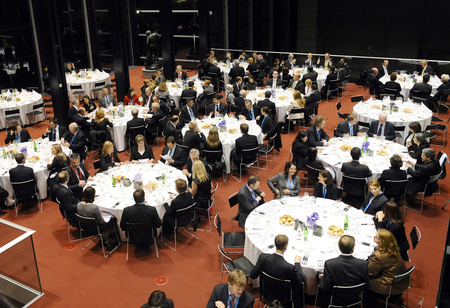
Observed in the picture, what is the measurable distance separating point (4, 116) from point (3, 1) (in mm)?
5298

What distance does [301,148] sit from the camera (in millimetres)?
9266

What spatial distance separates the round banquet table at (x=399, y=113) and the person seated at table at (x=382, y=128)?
78 cm

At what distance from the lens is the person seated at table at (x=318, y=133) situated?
378 inches

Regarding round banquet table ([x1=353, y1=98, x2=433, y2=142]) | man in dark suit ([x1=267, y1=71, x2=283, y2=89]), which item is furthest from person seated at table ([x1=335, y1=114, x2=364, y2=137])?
man in dark suit ([x1=267, y1=71, x2=283, y2=89])

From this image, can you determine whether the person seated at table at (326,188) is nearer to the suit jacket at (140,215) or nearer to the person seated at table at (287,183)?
the person seated at table at (287,183)

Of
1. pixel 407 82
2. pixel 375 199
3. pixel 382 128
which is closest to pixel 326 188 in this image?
pixel 375 199

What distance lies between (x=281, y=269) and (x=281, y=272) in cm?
4

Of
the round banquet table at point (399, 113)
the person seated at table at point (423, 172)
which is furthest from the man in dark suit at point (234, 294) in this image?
the round banquet table at point (399, 113)

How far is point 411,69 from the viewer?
16.9 meters

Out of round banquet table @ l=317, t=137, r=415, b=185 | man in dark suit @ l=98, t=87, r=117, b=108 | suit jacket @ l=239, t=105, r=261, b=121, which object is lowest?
round banquet table @ l=317, t=137, r=415, b=185

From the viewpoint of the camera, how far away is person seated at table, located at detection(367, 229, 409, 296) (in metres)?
5.56

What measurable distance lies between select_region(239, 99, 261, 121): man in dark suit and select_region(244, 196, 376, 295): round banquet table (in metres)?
4.66

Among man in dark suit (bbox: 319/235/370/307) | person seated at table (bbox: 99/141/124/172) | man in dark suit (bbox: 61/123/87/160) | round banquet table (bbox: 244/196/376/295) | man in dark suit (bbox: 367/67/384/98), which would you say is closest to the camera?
man in dark suit (bbox: 319/235/370/307)

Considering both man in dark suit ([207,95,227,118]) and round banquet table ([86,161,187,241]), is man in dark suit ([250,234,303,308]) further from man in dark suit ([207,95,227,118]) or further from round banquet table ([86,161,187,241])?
man in dark suit ([207,95,227,118])
